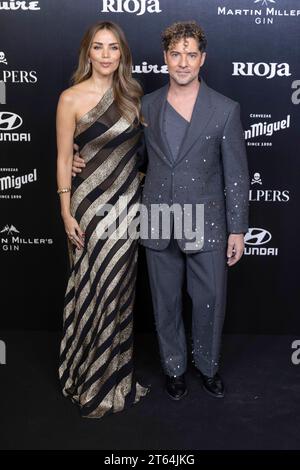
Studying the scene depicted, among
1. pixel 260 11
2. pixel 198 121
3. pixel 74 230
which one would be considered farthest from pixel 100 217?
pixel 260 11

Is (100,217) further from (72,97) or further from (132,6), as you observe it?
(132,6)

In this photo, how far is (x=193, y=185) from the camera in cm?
264

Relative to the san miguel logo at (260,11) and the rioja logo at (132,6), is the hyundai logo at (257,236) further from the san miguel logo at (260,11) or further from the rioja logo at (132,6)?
the rioja logo at (132,6)

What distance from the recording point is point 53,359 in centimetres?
334

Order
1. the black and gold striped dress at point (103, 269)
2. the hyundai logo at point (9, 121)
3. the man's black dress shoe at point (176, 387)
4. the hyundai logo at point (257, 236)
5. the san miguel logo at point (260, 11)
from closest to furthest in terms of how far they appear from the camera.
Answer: the black and gold striped dress at point (103, 269) < the man's black dress shoe at point (176, 387) < the san miguel logo at point (260, 11) < the hyundai logo at point (9, 121) < the hyundai logo at point (257, 236)

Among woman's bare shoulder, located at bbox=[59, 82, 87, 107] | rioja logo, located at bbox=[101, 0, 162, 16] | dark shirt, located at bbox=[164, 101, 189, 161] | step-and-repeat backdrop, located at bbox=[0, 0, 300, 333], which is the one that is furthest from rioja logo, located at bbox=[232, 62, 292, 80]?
woman's bare shoulder, located at bbox=[59, 82, 87, 107]

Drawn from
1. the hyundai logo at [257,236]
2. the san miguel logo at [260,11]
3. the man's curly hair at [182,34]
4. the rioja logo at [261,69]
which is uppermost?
the san miguel logo at [260,11]

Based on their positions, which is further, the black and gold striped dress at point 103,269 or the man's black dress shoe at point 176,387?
the man's black dress shoe at point 176,387

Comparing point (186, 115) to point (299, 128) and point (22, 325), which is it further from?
point (22, 325)

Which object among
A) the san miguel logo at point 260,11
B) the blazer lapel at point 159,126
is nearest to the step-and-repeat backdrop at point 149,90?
the san miguel logo at point 260,11

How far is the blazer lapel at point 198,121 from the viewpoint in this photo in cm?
258

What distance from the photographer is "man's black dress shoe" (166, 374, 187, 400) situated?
9.62 ft

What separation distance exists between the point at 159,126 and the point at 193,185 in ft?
0.94
